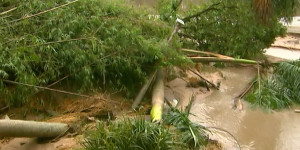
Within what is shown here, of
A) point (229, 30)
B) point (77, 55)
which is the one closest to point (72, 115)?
Answer: point (77, 55)

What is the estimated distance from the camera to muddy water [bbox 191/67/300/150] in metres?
5.86

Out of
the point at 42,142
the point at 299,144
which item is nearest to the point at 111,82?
the point at 42,142

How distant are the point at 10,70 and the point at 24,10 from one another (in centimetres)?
114

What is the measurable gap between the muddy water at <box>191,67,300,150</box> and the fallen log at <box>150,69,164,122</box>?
724 millimetres

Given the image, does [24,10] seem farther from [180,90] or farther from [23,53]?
[180,90]

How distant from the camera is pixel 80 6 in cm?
630

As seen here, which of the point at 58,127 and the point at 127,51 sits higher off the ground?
the point at 127,51

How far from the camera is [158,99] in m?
6.29

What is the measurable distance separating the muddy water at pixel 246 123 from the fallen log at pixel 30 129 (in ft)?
7.48

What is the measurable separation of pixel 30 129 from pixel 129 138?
48.7 inches

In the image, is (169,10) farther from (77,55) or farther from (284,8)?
(77,55)

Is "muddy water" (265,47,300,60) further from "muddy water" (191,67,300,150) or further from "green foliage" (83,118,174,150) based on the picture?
"green foliage" (83,118,174,150)

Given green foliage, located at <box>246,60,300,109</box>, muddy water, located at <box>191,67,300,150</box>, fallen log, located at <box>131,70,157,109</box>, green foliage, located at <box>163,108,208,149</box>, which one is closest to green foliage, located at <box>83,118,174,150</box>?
green foliage, located at <box>163,108,208,149</box>

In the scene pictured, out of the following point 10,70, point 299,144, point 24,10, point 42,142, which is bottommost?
point 299,144
